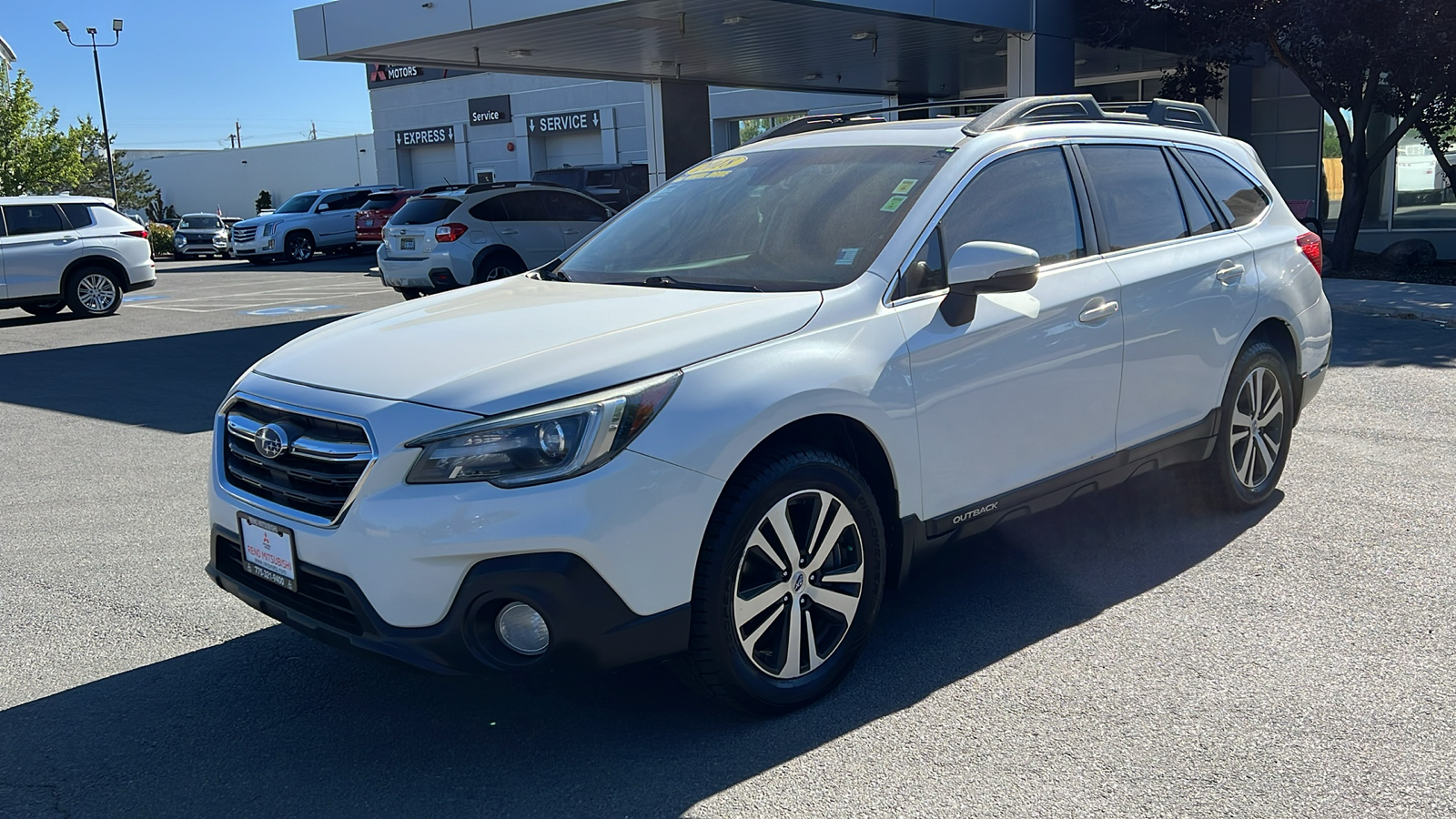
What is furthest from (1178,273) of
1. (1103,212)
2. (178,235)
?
(178,235)

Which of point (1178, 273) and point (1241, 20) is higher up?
point (1241, 20)

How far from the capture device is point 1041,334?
423cm

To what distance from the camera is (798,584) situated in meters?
3.57

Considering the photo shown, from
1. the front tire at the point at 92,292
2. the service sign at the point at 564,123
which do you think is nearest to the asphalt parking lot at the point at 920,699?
the front tire at the point at 92,292

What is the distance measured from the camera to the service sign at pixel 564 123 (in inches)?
1670

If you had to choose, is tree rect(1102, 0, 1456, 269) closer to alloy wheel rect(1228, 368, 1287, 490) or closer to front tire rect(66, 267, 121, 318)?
alloy wheel rect(1228, 368, 1287, 490)

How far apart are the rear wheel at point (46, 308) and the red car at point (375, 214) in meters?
12.3

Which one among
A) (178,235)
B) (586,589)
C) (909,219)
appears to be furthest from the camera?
(178,235)

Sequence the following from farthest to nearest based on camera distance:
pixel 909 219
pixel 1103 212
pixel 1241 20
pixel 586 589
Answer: pixel 1241 20
pixel 1103 212
pixel 909 219
pixel 586 589

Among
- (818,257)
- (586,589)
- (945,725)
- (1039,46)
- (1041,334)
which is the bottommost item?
(945,725)

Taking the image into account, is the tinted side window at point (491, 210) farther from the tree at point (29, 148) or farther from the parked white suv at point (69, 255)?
the tree at point (29, 148)

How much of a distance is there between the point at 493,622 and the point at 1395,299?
13.5m

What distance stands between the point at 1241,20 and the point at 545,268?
49.8ft

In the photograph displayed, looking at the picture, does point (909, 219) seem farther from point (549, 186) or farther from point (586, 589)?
point (549, 186)
